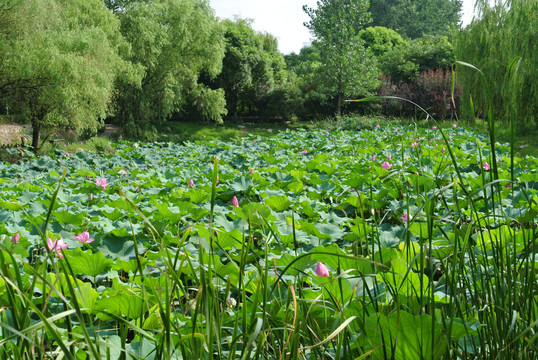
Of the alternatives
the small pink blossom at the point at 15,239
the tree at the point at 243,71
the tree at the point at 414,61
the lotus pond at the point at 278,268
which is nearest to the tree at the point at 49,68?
the lotus pond at the point at 278,268

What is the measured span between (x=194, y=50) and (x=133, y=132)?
470 centimetres

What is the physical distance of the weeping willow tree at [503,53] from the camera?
9.43 m

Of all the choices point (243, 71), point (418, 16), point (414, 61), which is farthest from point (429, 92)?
point (418, 16)

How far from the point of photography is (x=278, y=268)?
1.43 meters

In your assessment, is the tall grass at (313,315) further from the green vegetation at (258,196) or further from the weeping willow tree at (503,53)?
the weeping willow tree at (503,53)

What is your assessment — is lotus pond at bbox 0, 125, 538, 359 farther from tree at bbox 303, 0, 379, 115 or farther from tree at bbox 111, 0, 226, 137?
tree at bbox 303, 0, 379, 115

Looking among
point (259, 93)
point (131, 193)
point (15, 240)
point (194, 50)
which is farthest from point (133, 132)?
point (15, 240)

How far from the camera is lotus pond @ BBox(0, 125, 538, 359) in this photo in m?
0.82

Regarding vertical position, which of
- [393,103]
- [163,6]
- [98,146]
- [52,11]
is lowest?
[98,146]

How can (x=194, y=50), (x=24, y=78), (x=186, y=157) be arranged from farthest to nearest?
(x=194, y=50), (x=24, y=78), (x=186, y=157)

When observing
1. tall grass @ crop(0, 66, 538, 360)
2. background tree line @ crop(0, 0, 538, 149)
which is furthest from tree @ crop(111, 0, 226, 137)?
tall grass @ crop(0, 66, 538, 360)

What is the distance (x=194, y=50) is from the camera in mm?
19000

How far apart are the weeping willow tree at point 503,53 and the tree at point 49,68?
9.20 m

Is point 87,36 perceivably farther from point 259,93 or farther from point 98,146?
point 259,93
